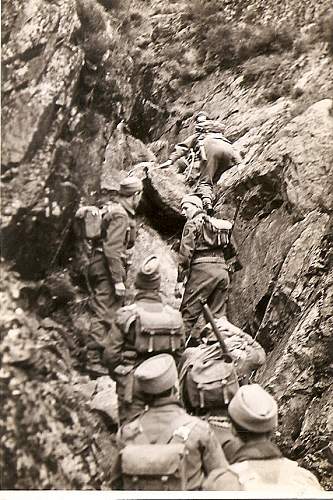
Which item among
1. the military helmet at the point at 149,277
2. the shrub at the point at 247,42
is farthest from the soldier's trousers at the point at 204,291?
the shrub at the point at 247,42

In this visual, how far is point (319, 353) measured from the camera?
408cm

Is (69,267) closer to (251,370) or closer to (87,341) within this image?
(87,341)

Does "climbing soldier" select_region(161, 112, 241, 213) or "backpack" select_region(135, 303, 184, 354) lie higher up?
"climbing soldier" select_region(161, 112, 241, 213)

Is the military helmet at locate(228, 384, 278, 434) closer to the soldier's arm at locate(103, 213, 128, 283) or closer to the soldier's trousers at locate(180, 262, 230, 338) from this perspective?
the soldier's trousers at locate(180, 262, 230, 338)

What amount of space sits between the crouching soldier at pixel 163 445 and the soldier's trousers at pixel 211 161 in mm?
996

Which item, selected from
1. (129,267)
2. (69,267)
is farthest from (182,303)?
(69,267)

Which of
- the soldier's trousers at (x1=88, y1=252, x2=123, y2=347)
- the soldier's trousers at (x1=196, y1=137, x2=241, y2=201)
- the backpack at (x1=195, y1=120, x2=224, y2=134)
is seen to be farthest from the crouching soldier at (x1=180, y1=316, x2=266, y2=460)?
the backpack at (x1=195, y1=120, x2=224, y2=134)

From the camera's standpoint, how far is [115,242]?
155 inches

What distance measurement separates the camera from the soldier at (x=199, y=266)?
157 inches

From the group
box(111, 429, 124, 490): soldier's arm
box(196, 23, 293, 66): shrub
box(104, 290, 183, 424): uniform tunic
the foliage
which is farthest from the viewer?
box(196, 23, 293, 66): shrub

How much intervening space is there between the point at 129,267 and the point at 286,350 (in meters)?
0.97

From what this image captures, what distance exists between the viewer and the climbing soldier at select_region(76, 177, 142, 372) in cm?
389

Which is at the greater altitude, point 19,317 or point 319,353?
point 19,317

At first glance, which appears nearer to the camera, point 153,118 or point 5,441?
point 5,441
